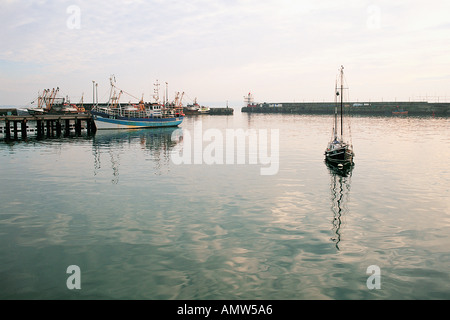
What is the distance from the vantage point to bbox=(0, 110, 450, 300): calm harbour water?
39.1ft

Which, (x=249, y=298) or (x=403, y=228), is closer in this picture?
(x=249, y=298)

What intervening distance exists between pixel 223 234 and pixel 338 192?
11.9 meters

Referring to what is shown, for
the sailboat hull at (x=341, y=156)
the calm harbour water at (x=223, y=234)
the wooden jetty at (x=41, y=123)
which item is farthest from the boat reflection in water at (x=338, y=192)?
Answer: the wooden jetty at (x=41, y=123)

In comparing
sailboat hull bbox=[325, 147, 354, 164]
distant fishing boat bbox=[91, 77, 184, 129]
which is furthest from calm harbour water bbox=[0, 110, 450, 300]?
distant fishing boat bbox=[91, 77, 184, 129]

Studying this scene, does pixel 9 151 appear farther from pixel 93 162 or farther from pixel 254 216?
pixel 254 216

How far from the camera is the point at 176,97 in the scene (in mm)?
174625

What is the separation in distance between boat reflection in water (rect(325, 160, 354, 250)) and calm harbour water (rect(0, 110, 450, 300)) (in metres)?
0.15

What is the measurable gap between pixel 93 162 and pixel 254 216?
24984 millimetres

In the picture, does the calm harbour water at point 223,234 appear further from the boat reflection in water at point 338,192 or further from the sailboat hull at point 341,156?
the sailboat hull at point 341,156

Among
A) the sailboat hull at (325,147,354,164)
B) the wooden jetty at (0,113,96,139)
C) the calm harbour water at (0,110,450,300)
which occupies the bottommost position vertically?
the calm harbour water at (0,110,450,300)

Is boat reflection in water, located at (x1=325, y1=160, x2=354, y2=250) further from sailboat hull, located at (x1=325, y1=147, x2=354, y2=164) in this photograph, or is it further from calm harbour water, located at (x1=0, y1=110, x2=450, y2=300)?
sailboat hull, located at (x1=325, y1=147, x2=354, y2=164)

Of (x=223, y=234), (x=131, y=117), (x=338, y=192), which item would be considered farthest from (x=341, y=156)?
(x=131, y=117)

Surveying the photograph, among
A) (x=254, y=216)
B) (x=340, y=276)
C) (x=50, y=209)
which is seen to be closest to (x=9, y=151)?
(x=50, y=209)

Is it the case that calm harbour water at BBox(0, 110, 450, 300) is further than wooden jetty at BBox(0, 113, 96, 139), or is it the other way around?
wooden jetty at BBox(0, 113, 96, 139)
